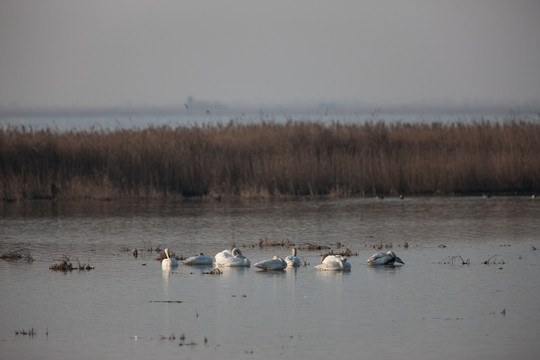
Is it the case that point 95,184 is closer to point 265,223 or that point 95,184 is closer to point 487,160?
point 265,223

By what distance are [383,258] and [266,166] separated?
1083 cm

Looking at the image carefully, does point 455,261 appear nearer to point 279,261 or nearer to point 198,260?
point 279,261

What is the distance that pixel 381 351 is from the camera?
7707 mm

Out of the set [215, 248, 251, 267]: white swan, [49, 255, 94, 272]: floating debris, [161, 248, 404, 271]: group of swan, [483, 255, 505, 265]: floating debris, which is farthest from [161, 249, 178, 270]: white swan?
[483, 255, 505, 265]: floating debris

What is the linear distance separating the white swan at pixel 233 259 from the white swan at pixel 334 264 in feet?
3.78

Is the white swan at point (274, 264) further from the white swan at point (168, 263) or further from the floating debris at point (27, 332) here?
the floating debris at point (27, 332)

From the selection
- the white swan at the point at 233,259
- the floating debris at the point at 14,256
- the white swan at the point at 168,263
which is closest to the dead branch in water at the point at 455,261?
the white swan at the point at 233,259

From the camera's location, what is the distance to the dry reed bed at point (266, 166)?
22.8 metres

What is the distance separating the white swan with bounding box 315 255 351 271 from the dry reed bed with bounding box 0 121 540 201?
10.5m

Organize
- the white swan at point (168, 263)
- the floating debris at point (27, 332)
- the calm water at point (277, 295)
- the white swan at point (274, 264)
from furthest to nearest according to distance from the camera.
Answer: the white swan at point (168, 263)
the white swan at point (274, 264)
the floating debris at point (27, 332)
the calm water at point (277, 295)

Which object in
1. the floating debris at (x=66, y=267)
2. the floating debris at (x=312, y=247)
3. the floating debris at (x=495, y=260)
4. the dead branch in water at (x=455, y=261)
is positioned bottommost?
the floating debris at (x=495, y=260)

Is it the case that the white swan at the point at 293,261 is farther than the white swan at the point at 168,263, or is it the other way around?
the white swan at the point at 168,263

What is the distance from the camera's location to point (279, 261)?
1193 centimetres

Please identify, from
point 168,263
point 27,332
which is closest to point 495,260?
point 168,263
